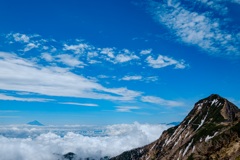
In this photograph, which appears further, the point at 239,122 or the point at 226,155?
the point at 239,122

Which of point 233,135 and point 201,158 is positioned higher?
point 233,135

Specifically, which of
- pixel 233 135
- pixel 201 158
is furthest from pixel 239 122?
pixel 201 158

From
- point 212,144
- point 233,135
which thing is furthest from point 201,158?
point 233,135

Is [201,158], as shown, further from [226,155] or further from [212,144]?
[226,155]

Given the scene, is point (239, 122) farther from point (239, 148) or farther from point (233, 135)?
point (239, 148)

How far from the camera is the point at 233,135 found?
191 meters

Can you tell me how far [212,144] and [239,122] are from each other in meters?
23.8

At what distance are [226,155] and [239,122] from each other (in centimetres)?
3768

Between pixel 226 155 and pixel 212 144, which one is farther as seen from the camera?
pixel 212 144

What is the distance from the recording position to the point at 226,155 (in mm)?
171125

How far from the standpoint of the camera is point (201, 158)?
195 m

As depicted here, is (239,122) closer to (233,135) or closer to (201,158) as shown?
(233,135)

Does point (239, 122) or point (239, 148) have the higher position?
point (239, 122)

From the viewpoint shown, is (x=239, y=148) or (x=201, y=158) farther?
(x=201, y=158)
